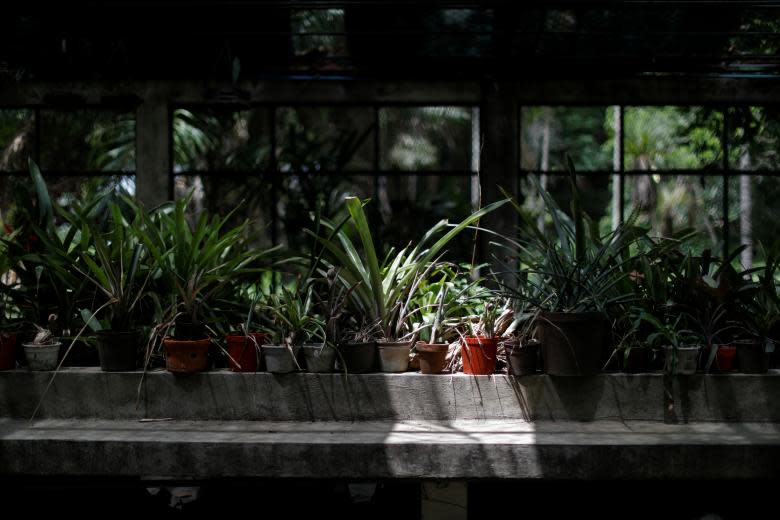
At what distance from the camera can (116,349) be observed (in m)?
3.74

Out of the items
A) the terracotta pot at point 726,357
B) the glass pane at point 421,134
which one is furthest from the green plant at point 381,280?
the glass pane at point 421,134

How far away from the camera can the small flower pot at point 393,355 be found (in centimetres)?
373

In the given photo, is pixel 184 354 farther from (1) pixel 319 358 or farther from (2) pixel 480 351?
(2) pixel 480 351

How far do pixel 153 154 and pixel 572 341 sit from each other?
380 centimetres

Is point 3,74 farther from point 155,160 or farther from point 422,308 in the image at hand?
point 422,308

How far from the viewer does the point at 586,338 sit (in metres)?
3.50

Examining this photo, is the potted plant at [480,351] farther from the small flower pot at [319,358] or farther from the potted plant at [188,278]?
the potted plant at [188,278]

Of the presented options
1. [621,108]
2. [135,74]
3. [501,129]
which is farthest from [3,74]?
[621,108]

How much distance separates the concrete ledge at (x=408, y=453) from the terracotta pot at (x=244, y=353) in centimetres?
37

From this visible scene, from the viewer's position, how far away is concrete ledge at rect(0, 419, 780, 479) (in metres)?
3.27

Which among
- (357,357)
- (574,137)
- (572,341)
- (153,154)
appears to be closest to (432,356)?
(357,357)

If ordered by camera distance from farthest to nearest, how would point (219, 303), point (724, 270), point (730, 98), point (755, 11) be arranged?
point (730, 98) → point (755, 11) → point (219, 303) → point (724, 270)

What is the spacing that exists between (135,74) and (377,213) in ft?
7.08

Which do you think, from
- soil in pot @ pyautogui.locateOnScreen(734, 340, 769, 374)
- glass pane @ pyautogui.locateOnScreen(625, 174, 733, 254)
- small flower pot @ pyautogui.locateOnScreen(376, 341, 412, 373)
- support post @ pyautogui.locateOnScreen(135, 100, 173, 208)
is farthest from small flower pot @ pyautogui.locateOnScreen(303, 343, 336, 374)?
glass pane @ pyautogui.locateOnScreen(625, 174, 733, 254)
